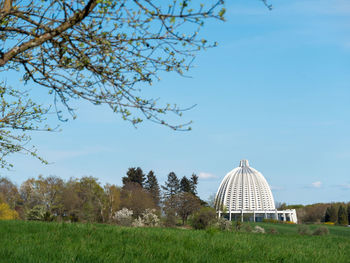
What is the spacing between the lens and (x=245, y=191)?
4835 inches

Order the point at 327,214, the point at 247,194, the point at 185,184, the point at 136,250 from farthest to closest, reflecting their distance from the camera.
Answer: the point at 247,194, the point at 185,184, the point at 327,214, the point at 136,250

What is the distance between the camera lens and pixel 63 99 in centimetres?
686

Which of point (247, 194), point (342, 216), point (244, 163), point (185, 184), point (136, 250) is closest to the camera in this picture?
point (136, 250)

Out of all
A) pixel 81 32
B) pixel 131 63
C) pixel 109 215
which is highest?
pixel 81 32

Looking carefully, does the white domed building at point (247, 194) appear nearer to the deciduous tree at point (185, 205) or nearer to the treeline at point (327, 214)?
the treeline at point (327, 214)

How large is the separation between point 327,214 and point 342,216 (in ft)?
25.0

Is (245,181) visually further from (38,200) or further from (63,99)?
(63,99)

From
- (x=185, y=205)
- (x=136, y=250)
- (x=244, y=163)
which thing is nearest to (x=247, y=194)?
(x=244, y=163)

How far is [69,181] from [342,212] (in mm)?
62652

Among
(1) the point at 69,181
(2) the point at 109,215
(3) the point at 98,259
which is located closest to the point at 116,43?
(3) the point at 98,259

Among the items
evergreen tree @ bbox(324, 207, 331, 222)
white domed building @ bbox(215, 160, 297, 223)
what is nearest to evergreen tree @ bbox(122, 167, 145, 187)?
white domed building @ bbox(215, 160, 297, 223)

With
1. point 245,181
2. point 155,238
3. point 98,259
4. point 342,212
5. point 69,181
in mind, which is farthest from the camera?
point 245,181

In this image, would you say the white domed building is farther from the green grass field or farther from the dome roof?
the green grass field

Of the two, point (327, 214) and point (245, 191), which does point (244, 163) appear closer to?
point (245, 191)
